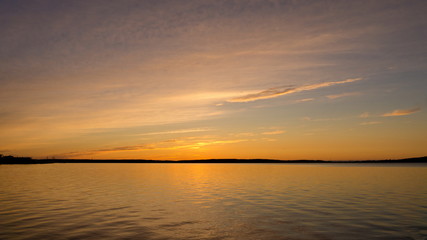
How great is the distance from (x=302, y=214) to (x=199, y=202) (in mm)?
12088

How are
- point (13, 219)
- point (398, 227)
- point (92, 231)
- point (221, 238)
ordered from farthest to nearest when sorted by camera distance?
point (13, 219) < point (398, 227) < point (92, 231) < point (221, 238)

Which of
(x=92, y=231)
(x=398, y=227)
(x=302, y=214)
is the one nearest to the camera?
(x=92, y=231)

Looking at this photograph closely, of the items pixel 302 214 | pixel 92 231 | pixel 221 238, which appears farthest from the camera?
pixel 302 214

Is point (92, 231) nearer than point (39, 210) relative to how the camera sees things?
Yes

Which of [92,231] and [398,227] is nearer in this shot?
[92,231]

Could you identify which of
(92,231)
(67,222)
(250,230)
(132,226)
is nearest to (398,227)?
(250,230)

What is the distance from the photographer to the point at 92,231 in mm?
21000

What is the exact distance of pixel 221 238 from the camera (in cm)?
1908

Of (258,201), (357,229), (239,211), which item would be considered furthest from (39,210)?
(357,229)

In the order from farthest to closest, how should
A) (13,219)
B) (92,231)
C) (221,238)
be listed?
(13,219), (92,231), (221,238)

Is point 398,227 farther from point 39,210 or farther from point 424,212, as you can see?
point 39,210

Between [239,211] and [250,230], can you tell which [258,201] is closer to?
[239,211]

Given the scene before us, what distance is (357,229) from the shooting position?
21.8 m

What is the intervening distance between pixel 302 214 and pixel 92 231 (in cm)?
1719
